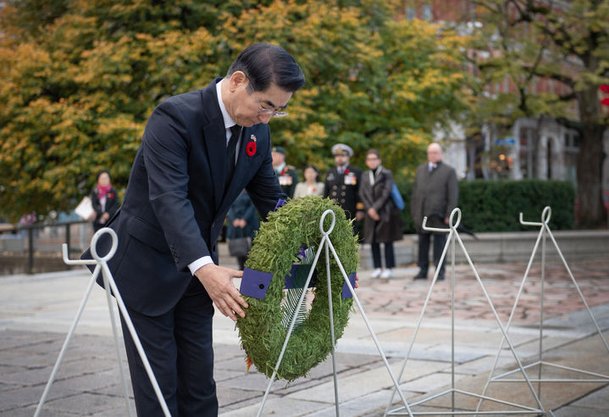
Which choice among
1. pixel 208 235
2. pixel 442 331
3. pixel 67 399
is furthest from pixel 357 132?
pixel 208 235

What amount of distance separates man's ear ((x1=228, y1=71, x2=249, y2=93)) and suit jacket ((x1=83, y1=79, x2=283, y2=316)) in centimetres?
11

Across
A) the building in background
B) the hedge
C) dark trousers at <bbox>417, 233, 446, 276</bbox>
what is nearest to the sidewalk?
dark trousers at <bbox>417, 233, 446, 276</bbox>

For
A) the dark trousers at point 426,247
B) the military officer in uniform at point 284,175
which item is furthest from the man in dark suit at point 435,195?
the military officer in uniform at point 284,175

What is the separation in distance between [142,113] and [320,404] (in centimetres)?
1451

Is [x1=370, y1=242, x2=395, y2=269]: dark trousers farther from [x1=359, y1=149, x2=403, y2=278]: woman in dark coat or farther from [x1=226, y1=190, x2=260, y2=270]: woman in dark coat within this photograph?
[x1=226, y1=190, x2=260, y2=270]: woman in dark coat

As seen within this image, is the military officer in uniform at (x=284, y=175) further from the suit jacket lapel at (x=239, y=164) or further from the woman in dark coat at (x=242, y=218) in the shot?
the suit jacket lapel at (x=239, y=164)

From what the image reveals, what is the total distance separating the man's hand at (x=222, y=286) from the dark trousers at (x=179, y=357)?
333mm

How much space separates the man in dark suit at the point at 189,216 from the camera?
3473mm

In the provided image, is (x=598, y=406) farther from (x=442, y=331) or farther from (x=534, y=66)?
(x=534, y=66)

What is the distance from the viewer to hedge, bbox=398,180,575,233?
20.2 metres

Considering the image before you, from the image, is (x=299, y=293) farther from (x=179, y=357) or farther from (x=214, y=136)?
(x=214, y=136)

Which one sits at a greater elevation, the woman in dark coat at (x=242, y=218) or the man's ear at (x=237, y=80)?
the man's ear at (x=237, y=80)

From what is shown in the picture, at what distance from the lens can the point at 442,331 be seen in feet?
28.8

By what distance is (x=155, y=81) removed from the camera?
19.5 metres
